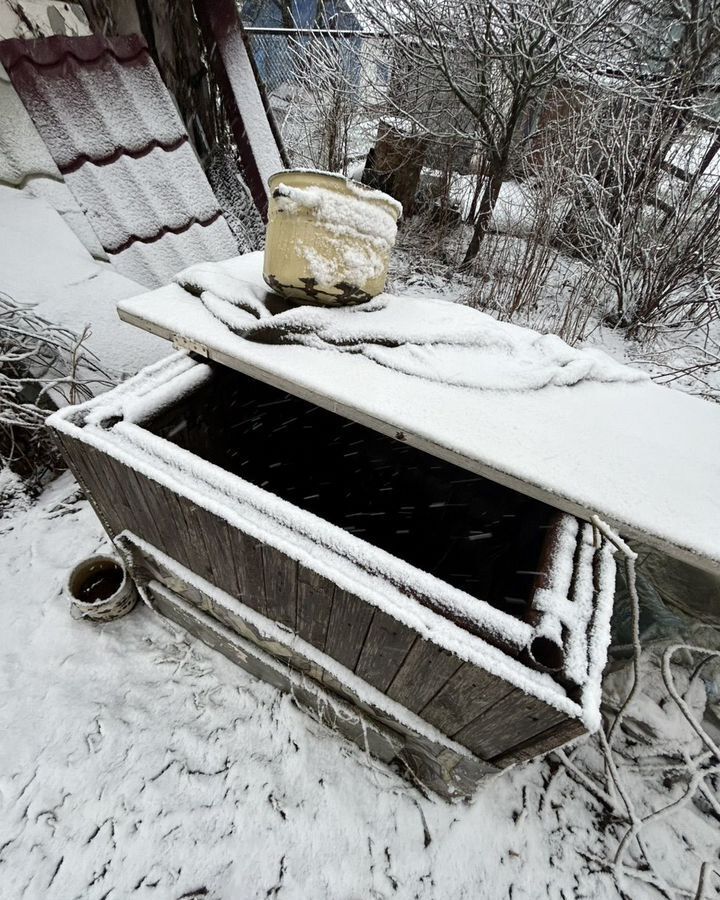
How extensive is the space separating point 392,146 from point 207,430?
5.39 metres

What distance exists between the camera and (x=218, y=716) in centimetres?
167

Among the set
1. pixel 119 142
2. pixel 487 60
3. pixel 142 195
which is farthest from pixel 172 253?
pixel 487 60

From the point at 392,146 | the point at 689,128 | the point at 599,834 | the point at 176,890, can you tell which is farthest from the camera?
the point at 392,146

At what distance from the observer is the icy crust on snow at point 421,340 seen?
1195 mm

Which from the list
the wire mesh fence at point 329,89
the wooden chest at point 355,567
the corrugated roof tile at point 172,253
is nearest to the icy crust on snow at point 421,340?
the wooden chest at point 355,567

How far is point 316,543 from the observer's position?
95cm

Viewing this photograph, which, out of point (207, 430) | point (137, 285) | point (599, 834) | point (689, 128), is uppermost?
point (689, 128)

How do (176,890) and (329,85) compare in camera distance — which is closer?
(176,890)

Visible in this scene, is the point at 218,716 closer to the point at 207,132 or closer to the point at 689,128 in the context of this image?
the point at 207,132

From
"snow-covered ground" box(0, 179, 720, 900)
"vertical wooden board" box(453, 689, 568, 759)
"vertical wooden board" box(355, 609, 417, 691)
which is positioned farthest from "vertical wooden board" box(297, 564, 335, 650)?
"snow-covered ground" box(0, 179, 720, 900)

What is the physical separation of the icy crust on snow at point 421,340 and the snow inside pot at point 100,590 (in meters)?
1.40

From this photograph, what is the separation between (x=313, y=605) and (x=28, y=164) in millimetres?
2622

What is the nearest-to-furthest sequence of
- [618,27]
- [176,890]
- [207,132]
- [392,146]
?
[176,890]
[207,132]
[618,27]
[392,146]

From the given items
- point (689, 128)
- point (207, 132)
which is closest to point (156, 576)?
point (207, 132)
